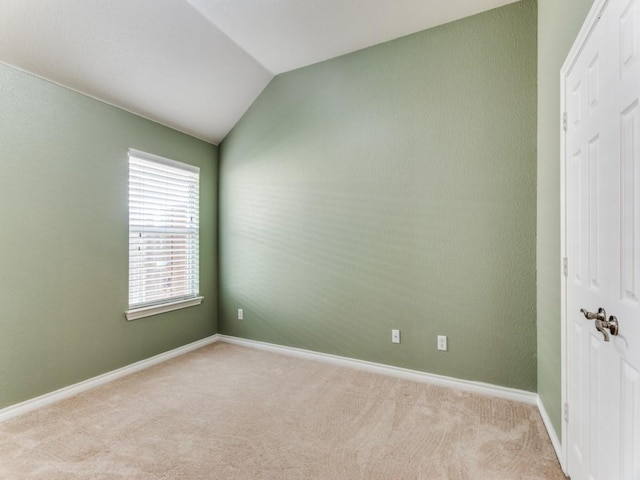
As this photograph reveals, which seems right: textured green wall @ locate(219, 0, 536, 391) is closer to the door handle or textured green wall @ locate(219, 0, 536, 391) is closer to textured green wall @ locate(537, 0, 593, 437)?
textured green wall @ locate(537, 0, 593, 437)

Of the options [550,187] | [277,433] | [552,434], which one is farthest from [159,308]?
[550,187]

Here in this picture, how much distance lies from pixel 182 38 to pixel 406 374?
3.35 meters

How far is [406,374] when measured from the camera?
2.85 m

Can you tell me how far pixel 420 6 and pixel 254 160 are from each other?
6.92 feet

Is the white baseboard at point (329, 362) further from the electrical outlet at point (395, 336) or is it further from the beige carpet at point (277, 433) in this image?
the electrical outlet at point (395, 336)

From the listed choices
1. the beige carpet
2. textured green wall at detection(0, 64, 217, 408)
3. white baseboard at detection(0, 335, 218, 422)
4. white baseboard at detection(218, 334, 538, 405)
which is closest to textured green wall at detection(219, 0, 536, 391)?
white baseboard at detection(218, 334, 538, 405)

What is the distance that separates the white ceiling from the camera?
2236 millimetres

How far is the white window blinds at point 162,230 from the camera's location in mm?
3109

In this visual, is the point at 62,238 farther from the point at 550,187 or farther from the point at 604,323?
the point at 550,187

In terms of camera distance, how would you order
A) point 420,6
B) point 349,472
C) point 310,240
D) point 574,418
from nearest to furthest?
point 574,418, point 349,472, point 420,6, point 310,240

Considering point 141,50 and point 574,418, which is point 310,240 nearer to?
point 141,50

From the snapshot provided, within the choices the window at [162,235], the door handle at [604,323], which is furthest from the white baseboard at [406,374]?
the door handle at [604,323]

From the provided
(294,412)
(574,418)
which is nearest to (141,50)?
(294,412)

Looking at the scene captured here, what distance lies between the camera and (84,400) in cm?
250
